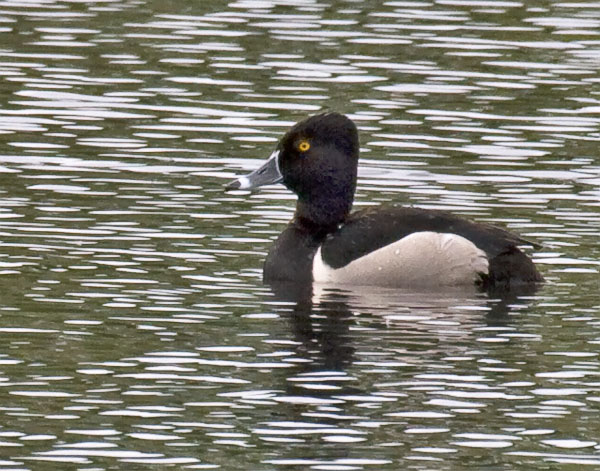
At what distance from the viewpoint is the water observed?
436 inches

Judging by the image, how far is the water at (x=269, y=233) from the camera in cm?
1107

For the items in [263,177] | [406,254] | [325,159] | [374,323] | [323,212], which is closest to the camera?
[374,323]

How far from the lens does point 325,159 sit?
16172 millimetres

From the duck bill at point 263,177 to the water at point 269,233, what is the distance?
0.43 meters

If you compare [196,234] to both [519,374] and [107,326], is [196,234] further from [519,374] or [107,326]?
[519,374]

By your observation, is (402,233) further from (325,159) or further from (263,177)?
(263,177)

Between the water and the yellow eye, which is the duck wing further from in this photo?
the yellow eye

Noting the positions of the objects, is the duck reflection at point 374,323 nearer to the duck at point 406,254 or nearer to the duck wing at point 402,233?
the duck at point 406,254

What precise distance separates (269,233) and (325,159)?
0.95 metres

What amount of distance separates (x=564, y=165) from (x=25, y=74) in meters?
6.42

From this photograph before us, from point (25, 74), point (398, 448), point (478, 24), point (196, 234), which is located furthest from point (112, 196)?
point (478, 24)

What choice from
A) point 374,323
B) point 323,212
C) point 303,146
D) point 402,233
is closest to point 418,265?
point 402,233

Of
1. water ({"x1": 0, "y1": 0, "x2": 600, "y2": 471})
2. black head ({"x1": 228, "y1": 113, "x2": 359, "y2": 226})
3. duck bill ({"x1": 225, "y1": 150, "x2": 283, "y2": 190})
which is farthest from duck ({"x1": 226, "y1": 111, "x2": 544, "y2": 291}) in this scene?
duck bill ({"x1": 225, "y1": 150, "x2": 283, "y2": 190})

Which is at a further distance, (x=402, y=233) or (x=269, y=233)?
(x=269, y=233)
